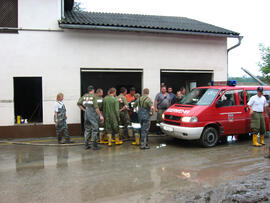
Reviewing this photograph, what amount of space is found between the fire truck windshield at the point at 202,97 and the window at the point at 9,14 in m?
6.74

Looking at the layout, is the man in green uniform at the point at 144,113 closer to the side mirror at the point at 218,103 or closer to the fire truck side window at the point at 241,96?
the side mirror at the point at 218,103

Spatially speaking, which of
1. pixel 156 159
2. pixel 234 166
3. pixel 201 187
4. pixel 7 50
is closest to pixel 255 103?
pixel 234 166

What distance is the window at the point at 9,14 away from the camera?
9.38 metres

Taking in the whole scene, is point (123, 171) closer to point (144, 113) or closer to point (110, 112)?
point (144, 113)

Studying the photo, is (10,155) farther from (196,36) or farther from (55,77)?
(196,36)

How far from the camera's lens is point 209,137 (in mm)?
Answer: 8016

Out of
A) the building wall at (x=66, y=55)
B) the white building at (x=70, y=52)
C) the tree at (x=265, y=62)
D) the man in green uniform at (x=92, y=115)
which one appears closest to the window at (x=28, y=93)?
the white building at (x=70, y=52)

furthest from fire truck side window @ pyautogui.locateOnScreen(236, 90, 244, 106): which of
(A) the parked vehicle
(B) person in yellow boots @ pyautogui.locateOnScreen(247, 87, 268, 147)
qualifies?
(B) person in yellow boots @ pyautogui.locateOnScreen(247, 87, 268, 147)

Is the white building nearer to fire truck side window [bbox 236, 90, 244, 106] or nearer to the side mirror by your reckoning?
fire truck side window [bbox 236, 90, 244, 106]

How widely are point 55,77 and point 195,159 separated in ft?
19.5

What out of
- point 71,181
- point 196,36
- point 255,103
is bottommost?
point 71,181

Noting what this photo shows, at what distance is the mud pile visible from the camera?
4.19 metres

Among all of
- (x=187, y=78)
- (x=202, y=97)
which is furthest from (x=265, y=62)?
(x=202, y=97)

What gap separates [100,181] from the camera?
201 inches
